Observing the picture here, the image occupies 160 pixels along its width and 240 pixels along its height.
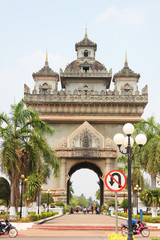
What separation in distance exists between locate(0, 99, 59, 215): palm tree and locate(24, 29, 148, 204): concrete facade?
17.3m

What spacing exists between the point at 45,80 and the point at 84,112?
7677mm

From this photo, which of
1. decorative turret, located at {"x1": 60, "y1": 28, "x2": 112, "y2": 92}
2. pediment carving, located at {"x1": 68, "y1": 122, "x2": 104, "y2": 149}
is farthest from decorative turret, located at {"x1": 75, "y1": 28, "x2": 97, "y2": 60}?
pediment carving, located at {"x1": 68, "y1": 122, "x2": 104, "y2": 149}

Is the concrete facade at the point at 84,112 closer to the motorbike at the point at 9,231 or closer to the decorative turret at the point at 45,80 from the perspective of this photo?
the decorative turret at the point at 45,80

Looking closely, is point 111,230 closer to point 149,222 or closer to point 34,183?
point 149,222

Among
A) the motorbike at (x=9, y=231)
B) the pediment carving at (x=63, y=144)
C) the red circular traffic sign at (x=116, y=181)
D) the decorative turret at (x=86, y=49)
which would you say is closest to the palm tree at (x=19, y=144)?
the motorbike at (x=9, y=231)

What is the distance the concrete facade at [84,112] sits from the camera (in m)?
40.2

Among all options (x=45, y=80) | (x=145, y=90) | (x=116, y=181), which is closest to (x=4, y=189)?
(x=45, y=80)

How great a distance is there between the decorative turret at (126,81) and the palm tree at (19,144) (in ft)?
80.2

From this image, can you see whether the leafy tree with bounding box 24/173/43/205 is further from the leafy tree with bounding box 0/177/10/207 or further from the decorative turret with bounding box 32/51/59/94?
the decorative turret with bounding box 32/51/59/94

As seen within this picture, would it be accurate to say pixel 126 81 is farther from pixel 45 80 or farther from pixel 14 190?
pixel 14 190

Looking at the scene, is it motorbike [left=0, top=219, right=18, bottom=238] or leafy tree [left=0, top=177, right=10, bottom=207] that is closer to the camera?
motorbike [left=0, top=219, right=18, bottom=238]

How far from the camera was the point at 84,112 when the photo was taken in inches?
1662

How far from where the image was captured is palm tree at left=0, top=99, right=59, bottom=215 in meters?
20.6

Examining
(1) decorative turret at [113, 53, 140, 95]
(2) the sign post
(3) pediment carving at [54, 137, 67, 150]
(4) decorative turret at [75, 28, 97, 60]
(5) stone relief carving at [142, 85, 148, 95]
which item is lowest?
(2) the sign post
